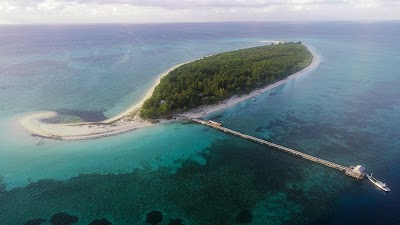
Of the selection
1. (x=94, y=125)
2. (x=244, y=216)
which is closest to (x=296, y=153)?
(x=244, y=216)

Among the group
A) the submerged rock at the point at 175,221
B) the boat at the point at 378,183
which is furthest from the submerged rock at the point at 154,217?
the boat at the point at 378,183

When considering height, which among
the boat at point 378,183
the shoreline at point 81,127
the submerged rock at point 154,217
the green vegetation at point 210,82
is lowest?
the submerged rock at point 154,217

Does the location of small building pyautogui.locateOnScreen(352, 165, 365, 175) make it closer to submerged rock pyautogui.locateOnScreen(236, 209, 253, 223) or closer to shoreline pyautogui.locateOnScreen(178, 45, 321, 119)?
submerged rock pyautogui.locateOnScreen(236, 209, 253, 223)

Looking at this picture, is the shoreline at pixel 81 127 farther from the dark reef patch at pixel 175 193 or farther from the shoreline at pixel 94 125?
the dark reef patch at pixel 175 193

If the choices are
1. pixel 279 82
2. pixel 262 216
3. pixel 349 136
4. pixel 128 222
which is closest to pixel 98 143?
pixel 128 222

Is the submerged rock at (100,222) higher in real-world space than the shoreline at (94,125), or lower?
lower

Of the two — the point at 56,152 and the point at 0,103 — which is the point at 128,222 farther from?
the point at 0,103

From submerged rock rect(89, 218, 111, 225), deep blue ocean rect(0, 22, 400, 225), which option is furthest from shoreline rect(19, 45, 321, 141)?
submerged rock rect(89, 218, 111, 225)
